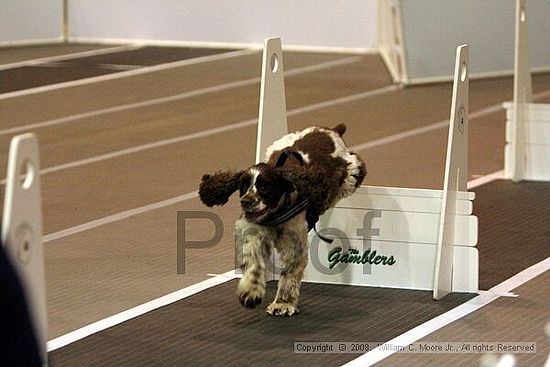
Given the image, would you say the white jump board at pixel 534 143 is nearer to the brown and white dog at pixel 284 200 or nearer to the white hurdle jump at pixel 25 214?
the brown and white dog at pixel 284 200

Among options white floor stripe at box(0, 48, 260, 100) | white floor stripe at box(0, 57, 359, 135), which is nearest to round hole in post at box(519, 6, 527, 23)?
white floor stripe at box(0, 57, 359, 135)

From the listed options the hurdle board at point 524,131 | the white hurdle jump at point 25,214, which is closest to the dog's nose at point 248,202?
A: the white hurdle jump at point 25,214

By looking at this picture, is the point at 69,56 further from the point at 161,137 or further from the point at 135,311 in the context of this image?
the point at 135,311

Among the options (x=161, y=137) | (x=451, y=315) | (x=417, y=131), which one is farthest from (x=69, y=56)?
(x=451, y=315)

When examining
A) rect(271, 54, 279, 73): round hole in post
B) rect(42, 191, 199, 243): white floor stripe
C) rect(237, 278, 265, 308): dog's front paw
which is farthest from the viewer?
rect(42, 191, 199, 243): white floor stripe

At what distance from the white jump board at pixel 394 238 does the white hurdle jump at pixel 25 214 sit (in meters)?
1.95

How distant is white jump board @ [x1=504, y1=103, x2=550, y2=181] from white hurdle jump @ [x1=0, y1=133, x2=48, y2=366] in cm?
411

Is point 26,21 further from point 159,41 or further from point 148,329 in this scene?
point 148,329

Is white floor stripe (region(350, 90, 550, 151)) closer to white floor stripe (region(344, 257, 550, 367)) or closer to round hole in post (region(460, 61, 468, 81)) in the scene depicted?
white floor stripe (region(344, 257, 550, 367))

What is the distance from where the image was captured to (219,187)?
12.2 feet

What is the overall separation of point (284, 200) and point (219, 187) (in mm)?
247

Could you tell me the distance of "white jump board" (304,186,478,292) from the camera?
402cm

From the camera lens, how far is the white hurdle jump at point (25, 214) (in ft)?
6.95

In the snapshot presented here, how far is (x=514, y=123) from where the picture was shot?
597cm
